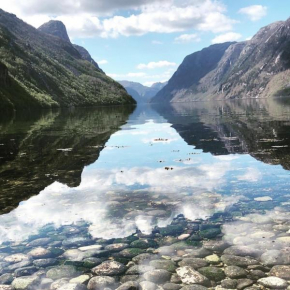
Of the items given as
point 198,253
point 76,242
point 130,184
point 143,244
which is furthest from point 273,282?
point 130,184

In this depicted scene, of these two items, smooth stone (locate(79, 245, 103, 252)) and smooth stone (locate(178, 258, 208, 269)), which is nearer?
smooth stone (locate(178, 258, 208, 269))

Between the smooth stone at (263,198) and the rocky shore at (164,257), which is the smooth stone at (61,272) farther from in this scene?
the smooth stone at (263,198)

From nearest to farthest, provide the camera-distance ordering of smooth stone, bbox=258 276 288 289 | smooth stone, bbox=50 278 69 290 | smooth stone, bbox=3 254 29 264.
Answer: smooth stone, bbox=258 276 288 289, smooth stone, bbox=50 278 69 290, smooth stone, bbox=3 254 29 264

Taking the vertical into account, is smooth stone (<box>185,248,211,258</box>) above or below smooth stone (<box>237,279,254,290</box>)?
below

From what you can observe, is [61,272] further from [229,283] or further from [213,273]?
[229,283]

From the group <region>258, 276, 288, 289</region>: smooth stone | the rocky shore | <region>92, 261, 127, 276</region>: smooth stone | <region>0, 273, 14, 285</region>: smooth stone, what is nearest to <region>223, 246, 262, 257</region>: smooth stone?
the rocky shore

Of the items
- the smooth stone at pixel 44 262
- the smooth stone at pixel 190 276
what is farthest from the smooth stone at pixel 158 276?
the smooth stone at pixel 44 262

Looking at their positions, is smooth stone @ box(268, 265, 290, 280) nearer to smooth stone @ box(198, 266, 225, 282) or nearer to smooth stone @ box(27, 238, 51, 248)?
smooth stone @ box(198, 266, 225, 282)
